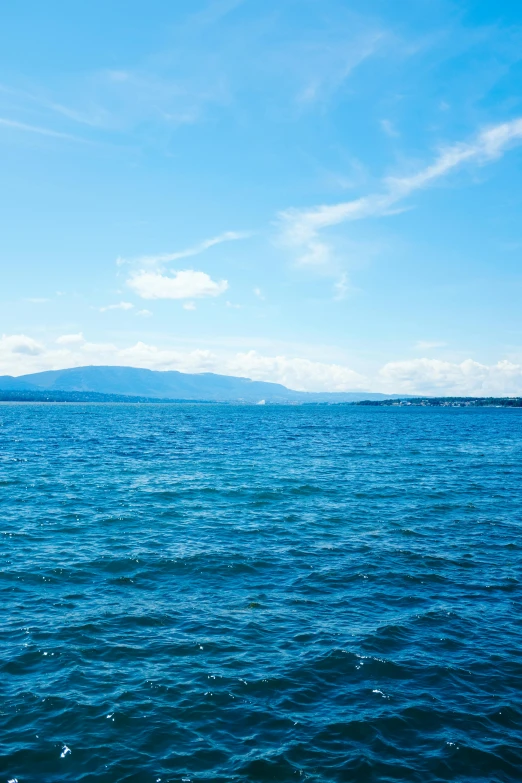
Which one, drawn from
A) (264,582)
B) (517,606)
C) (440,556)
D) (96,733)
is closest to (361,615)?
(264,582)

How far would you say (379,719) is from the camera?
45.4 feet

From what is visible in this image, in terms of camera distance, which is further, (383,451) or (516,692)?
(383,451)

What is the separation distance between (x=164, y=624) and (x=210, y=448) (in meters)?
58.8

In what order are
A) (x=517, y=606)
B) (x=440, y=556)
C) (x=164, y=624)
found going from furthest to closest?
A: (x=440, y=556)
(x=517, y=606)
(x=164, y=624)

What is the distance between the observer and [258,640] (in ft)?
58.5

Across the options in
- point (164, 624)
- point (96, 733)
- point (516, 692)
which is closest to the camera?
point (96, 733)

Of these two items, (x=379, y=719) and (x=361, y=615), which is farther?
(x=361, y=615)

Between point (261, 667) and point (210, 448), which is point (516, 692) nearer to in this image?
point (261, 667)

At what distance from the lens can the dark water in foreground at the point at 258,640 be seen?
1262 cm

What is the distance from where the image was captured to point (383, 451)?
76.4 meters

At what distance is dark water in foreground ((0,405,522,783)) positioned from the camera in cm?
1262

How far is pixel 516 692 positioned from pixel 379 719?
475 centimetres

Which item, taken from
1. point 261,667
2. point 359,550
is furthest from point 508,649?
point 359,550

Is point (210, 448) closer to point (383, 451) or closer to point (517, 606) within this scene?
point (383, 451)
